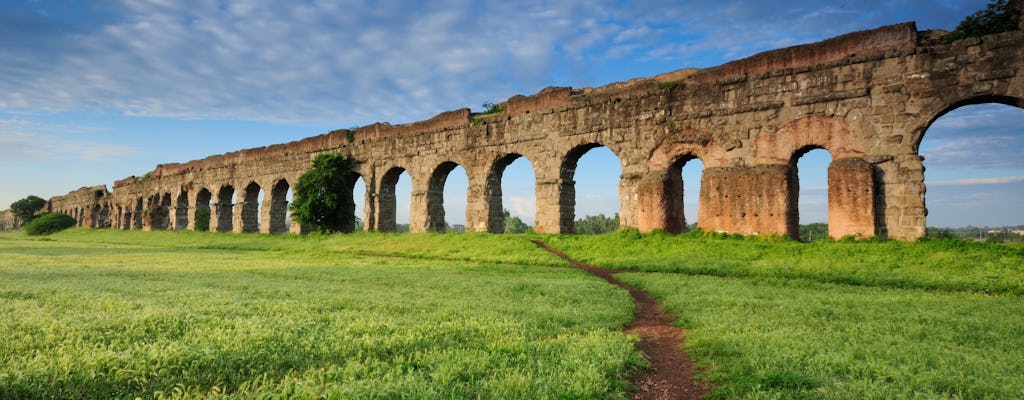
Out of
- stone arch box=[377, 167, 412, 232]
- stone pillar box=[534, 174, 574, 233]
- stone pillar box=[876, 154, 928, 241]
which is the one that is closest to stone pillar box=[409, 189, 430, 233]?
stone arch box=[377, 167, 412, 232]

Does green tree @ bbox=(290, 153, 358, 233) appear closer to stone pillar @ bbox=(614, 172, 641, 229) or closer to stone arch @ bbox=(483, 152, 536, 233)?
stone arch @ bbox=(483, 152, 536, 233)

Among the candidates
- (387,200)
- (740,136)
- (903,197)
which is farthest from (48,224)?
(903,197)

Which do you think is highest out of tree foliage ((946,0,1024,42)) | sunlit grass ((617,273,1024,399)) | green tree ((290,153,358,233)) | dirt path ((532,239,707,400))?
tree foliage ((946,0,1024,42))

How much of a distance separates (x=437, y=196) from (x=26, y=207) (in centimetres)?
6294

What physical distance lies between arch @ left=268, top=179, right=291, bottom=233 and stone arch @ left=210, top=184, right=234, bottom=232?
4769 mm

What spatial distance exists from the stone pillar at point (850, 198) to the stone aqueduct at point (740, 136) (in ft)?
0.07

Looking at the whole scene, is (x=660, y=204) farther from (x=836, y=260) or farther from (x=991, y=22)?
(x=991, y=22)

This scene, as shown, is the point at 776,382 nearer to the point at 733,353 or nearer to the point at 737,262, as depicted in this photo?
the point at 733,353

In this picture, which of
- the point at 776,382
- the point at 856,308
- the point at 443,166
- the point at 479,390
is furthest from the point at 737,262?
the point at 443,166

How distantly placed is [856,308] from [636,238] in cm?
779

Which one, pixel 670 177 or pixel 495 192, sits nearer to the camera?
pixel 670 177

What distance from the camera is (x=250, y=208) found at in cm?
2831

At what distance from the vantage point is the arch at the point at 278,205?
2602 cm

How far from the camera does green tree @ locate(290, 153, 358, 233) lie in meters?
22.0
